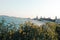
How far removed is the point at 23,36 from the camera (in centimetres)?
1027

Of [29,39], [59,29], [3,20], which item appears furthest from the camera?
[59,29]

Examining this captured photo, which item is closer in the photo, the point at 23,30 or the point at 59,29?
the point at 23,30

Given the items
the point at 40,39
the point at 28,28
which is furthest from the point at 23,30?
the point at 40,39

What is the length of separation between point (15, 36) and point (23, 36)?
45 centimetres

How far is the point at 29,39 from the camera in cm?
1023

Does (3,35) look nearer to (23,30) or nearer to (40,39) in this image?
(23,30)

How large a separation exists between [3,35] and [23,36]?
1.09m

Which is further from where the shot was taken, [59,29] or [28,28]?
[59,29]

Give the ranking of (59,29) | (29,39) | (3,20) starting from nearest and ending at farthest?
(29,39), (3,20), (59,29)

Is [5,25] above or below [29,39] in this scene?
above

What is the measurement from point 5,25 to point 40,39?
2097mm

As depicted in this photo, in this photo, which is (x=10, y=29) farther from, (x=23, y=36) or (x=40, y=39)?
(x=40, y=39)

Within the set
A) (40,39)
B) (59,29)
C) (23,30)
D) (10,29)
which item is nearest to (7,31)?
(10,29)

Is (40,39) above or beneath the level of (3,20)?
beneath
